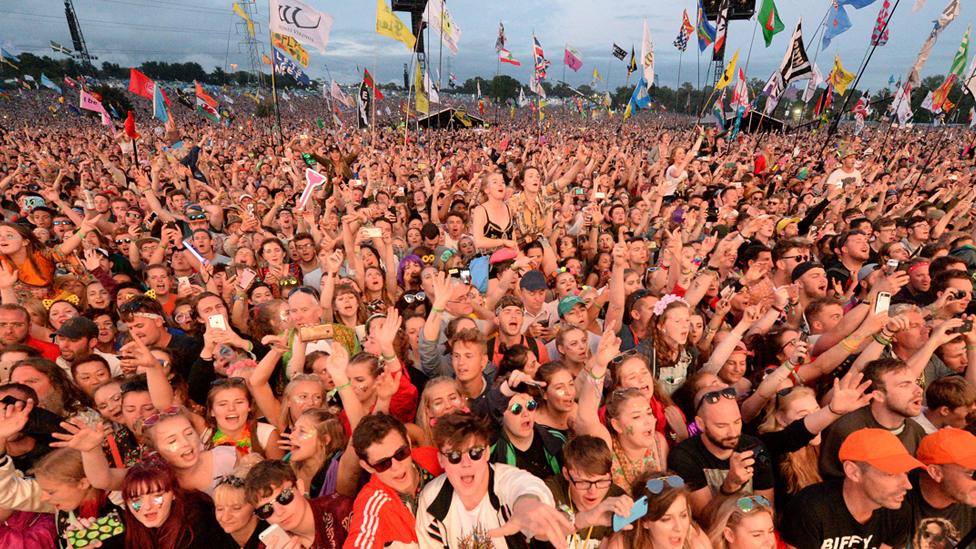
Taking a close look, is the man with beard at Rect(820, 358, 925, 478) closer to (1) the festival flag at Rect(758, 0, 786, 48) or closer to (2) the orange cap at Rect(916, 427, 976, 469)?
(2) the orange cap at Rect(916, 427, 976, 469)

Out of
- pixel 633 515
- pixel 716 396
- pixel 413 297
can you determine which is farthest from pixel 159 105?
pixel 633 515

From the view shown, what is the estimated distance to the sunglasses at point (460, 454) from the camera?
7.35 ft

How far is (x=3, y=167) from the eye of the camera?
13219mm

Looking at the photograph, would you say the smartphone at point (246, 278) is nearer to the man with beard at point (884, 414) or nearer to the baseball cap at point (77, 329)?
the baseball cap at point (77, 329)

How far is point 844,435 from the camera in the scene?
2.75 meters

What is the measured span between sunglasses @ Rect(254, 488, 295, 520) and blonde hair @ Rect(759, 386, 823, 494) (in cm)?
294

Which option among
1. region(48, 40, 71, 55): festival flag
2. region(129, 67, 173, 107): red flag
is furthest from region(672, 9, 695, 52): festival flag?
region(48, 40, 71, 55): festival flag

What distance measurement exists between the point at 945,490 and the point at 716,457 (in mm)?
1124

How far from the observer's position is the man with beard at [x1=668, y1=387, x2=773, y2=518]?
2.60 m

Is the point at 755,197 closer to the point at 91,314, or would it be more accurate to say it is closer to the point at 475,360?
the point at 475,360

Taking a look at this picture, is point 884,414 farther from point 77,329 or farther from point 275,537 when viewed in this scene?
point 77,329

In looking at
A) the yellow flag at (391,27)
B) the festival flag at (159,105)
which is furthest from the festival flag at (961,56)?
the festival flag at (159,105)

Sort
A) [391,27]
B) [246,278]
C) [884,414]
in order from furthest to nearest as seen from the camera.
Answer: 1. [391,27]
2. [246,278]
3. [884,414]

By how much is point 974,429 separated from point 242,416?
4879mm
